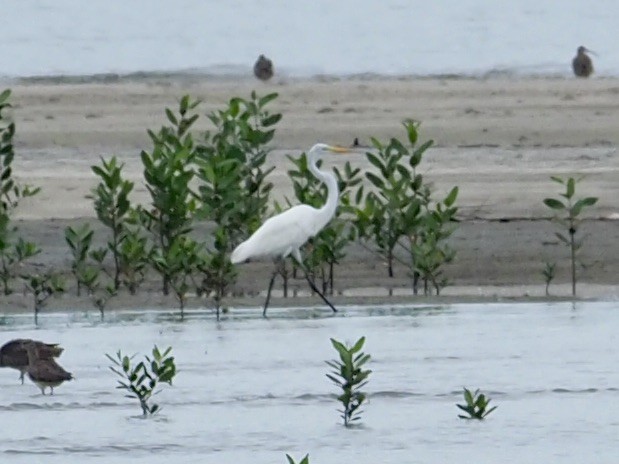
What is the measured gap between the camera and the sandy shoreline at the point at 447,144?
15.3 m

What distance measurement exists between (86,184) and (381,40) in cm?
2488

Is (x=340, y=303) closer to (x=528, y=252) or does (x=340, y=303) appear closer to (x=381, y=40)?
(x=528, y=252)

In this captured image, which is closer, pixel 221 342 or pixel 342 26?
pixel 221 342

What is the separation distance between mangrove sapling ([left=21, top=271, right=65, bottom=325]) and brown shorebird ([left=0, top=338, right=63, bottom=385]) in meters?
2.02

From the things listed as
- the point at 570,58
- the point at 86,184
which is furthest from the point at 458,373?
the point at 570,58

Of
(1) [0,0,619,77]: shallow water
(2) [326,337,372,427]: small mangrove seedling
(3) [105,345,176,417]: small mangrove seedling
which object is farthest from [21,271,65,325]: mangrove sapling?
(1) [0,0,619,77]: shallow water

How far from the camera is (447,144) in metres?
23.5

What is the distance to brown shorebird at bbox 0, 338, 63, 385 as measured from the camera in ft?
35.1

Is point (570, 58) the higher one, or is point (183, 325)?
point (570, 58)

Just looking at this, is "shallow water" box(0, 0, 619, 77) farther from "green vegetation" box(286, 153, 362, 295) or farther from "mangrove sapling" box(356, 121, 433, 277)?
"mangrove sapling" box(356, 121, 433, 277)

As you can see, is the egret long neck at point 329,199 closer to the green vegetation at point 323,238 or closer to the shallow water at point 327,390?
the green vegetation at point 323,238

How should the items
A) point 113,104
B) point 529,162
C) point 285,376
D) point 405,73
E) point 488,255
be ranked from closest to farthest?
point 285,376, point 488,255, point 529,162, point 113,104, point 405,73

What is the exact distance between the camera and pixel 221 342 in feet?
40.2

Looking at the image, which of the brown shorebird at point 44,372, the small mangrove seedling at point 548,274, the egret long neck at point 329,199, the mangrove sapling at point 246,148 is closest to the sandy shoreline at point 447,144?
the small mangrove seedling at point 548,274
